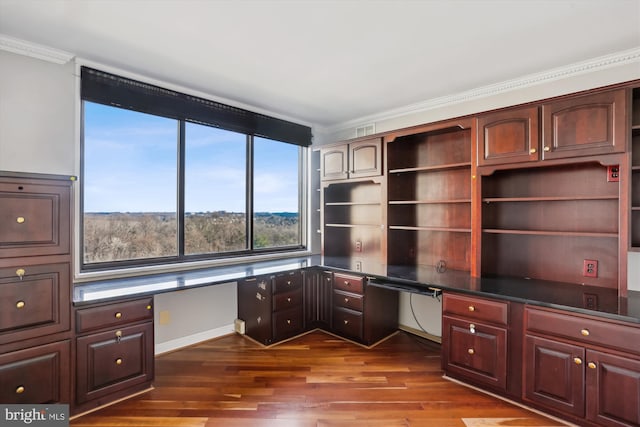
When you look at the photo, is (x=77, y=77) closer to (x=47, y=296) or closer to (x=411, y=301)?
(x=47, y=296)

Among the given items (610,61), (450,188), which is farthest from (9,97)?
(610,61)

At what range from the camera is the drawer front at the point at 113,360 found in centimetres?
203

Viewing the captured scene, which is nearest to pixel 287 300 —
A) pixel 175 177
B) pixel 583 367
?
pixel 175 177

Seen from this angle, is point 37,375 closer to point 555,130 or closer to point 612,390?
point 612,390

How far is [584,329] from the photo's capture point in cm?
187

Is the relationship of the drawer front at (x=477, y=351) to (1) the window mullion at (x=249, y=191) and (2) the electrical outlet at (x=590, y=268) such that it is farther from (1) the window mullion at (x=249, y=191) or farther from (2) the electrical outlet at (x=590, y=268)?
(1) the window mullion at (x=249, y=191)

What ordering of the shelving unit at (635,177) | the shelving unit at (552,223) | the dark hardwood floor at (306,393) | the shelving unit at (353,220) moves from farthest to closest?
the shelving unit at (353,220) < the shelving unit at (552,223) < the shelving unit at (635,177) < the dark hardwood floor at (306,393)

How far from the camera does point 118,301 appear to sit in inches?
84.7

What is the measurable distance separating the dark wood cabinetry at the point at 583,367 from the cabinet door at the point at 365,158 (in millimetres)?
1890

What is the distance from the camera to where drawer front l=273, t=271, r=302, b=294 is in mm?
3092

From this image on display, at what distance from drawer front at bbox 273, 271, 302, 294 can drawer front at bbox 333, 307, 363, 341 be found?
1.70 ft

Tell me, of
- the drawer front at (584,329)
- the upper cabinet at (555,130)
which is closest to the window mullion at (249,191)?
the upper cabinet at (555,130)

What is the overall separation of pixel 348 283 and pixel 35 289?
243 centimetres

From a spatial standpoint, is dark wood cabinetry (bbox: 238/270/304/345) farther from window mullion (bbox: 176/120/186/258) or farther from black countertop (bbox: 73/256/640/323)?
window mullion (bbox: 176/120/186/258)
